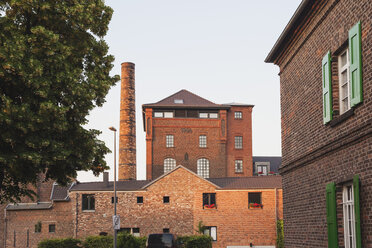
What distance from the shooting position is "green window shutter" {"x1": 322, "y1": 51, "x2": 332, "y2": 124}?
1136 centimetres

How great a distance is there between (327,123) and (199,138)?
4828 centimetres

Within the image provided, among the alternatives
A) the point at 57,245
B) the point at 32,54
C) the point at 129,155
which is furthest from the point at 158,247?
the point at 129,155

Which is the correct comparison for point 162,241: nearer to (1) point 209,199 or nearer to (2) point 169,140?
(1) point 209,199

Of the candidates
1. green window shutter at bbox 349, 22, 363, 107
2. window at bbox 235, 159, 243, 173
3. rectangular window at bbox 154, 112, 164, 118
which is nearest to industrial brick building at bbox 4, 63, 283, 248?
rectangular window at bbox 154, 112, 164, 118

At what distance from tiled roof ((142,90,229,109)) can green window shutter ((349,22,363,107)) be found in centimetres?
4930

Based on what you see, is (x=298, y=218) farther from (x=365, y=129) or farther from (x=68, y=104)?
(x=68, y=104)

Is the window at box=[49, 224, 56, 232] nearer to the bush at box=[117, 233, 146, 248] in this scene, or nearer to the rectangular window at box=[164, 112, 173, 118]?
the bush at box=[117, 233, 146, 248]

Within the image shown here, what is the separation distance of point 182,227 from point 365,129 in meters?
36.8

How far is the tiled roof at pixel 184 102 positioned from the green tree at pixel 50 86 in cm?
4186

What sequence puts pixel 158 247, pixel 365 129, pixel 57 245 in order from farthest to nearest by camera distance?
1. pixel 57 245
2. pixel 158 247
3. pixel 365 129

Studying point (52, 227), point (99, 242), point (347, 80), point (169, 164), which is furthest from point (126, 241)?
point (347, 80)

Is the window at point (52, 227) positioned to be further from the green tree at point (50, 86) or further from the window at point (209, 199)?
the green tree at point (50, 86)

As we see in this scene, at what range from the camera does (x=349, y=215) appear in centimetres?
1064

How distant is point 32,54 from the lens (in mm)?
14586
